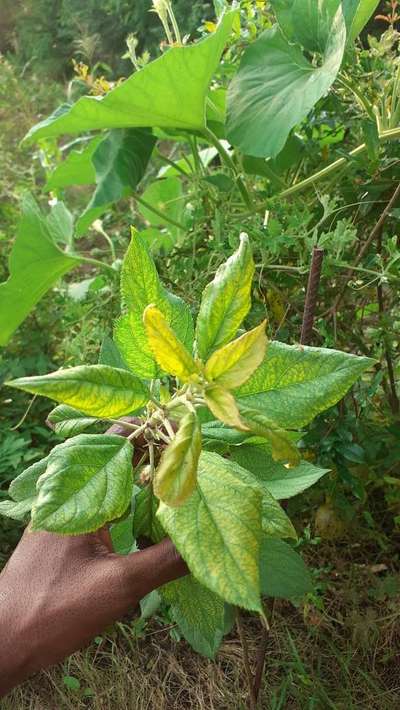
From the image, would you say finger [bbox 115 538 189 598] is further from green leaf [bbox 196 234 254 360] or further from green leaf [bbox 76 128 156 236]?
green leaf [bbox 76 128 156 236]

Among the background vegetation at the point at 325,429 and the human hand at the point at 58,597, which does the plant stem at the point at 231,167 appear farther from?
the human hand at the point at 58,597

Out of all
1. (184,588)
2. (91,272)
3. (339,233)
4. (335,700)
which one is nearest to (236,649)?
(335,700)

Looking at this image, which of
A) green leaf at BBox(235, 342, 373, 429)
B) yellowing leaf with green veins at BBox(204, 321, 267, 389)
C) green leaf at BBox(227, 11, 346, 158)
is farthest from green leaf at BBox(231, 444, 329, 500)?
green leaf at BBox(227, 11, 346, 158)

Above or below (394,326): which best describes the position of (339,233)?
above

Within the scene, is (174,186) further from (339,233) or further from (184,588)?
(184,588)

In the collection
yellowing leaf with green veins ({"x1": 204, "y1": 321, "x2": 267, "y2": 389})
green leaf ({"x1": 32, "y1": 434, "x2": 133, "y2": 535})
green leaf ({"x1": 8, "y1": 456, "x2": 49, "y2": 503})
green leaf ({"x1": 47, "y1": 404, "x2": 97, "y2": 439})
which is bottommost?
green leaf ({"x1": 8, "y1": 456, "x2": 49, "y2": 503})

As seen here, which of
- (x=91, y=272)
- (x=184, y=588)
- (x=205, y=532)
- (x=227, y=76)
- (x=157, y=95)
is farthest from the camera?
(x=91, y=272)

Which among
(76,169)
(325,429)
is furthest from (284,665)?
(76,169)
